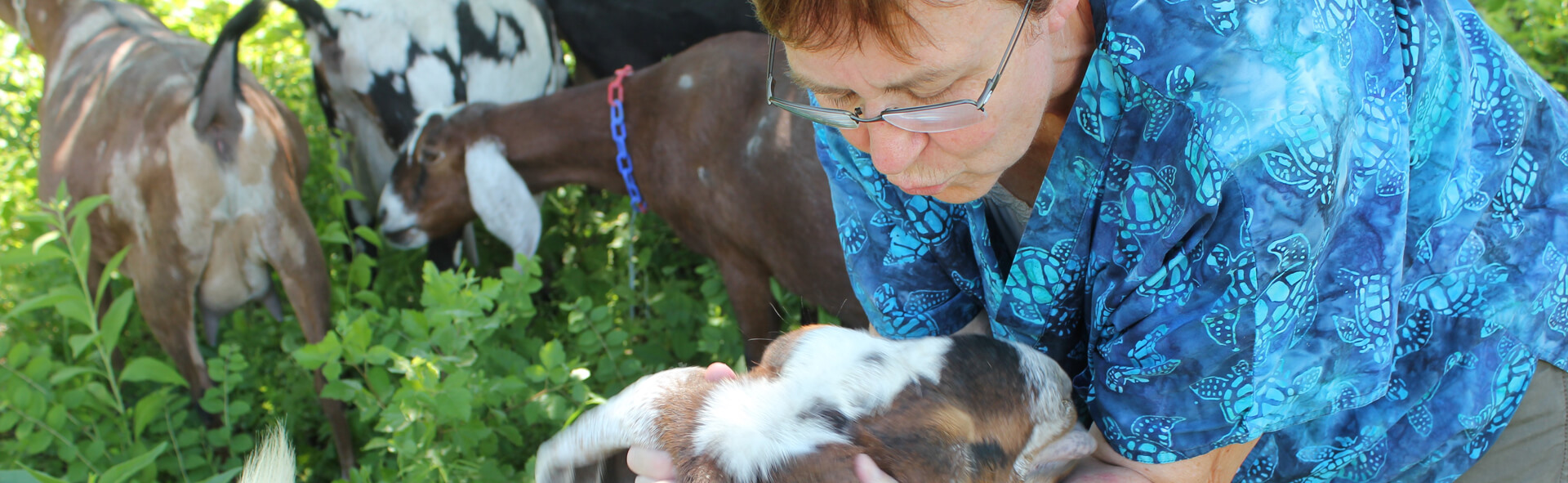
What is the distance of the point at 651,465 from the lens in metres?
1.25

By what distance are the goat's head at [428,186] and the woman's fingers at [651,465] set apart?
2.53 m

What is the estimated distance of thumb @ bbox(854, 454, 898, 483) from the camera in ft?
3.87

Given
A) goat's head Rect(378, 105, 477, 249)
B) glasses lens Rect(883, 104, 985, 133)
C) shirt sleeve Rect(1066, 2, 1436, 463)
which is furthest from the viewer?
goat's head Rect(378, 105, 477, 249)

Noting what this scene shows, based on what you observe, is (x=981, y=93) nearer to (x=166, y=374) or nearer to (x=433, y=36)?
(x=166, y=374)

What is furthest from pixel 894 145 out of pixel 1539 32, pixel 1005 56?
pixel 1539 32

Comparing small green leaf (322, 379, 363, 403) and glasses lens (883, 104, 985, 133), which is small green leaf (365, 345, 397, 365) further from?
glasses lens (883, 104, 985, 133)

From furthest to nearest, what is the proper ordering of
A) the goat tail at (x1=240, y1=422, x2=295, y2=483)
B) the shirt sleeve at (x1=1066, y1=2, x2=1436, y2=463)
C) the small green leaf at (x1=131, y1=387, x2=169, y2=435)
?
the small green leaf at (x1=131, y1=387, x2=169, y2=435) → the goat tail at (x1=240, y1=422, x2=295, y2=483) → the shirt sleeve at (x1=1066, y1=2, x2=1436, y2=463)

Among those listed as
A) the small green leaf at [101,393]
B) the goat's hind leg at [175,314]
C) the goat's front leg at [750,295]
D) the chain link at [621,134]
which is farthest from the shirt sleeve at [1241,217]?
the goat's hind leg at [175,314]

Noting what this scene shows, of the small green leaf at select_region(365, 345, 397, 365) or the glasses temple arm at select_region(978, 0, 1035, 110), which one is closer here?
the glasses temple arm at select_region(978, 0, 1035, 110)

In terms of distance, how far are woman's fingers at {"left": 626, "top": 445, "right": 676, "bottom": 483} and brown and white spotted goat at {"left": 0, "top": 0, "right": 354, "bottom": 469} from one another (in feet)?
7.64

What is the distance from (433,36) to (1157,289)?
11.0 ft

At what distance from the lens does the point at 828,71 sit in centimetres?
118

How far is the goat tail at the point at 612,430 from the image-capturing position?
131cm

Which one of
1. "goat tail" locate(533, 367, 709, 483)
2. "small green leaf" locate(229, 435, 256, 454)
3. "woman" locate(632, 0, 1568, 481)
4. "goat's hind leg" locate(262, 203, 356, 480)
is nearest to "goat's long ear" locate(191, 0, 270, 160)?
"goat's hind leg" locate(262, 203, 356, 480)
